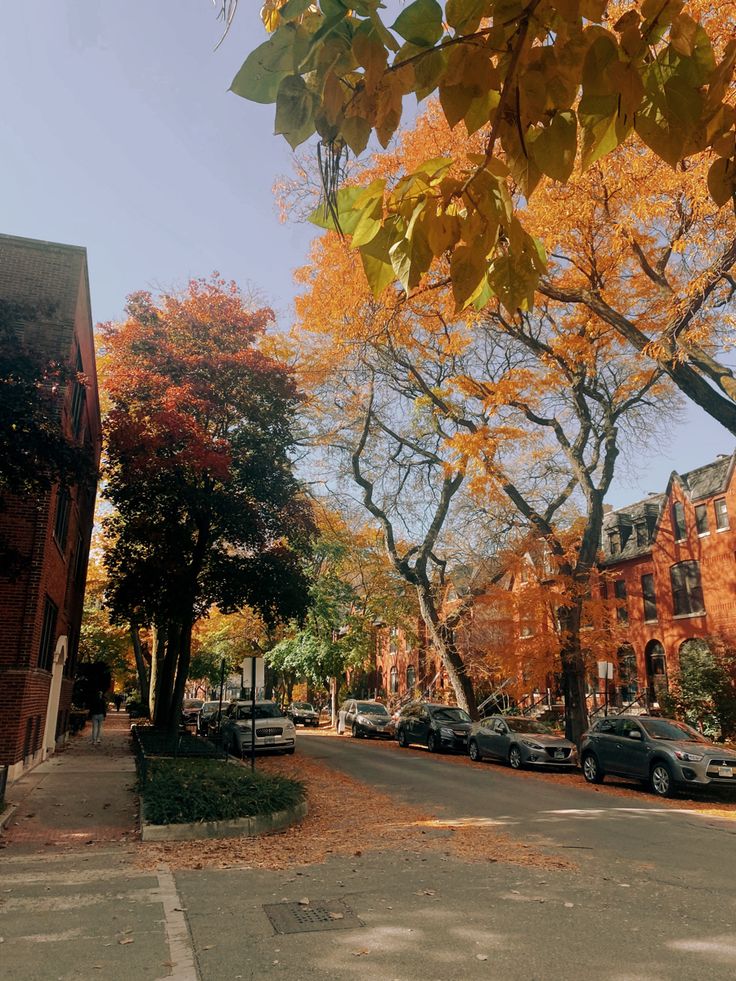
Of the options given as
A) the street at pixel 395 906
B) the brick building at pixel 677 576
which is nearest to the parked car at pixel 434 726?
the brick building at pixel 677 576

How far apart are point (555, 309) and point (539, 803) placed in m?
12.7

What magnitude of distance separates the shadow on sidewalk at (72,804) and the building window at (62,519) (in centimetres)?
552

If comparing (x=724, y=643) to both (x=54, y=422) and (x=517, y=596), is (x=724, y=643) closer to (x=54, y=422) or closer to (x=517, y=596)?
(x=517, y=596)

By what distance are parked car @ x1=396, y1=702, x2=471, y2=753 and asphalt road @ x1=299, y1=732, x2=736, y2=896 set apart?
3.52 m

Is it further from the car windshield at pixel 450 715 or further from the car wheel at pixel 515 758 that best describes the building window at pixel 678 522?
the car wheel at pixel 515 758

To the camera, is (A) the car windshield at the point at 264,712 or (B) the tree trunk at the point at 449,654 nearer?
(A) the car windshield at the point at 264,712

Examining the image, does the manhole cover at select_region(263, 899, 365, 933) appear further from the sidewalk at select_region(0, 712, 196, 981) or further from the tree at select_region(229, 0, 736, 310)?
the tree at select_region(229, 0, 736, 310)

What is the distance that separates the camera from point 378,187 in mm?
2170

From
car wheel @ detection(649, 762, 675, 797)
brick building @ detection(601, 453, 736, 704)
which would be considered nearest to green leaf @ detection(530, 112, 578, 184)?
car wheel @ detection(649, 762, 675, 797)

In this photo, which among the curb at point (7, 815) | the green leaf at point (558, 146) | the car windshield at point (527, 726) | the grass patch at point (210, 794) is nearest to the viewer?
the green leaf at point (558, 146)

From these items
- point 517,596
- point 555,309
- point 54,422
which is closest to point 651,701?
point 517,596

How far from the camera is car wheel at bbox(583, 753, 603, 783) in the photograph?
57.8 ft

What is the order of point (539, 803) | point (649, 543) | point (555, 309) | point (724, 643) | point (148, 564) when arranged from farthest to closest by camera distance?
point (649, 543) < point (724, 643) < point (148, 564) < point (555, 309) < point (539, 803)

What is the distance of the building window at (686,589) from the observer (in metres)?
32.9
